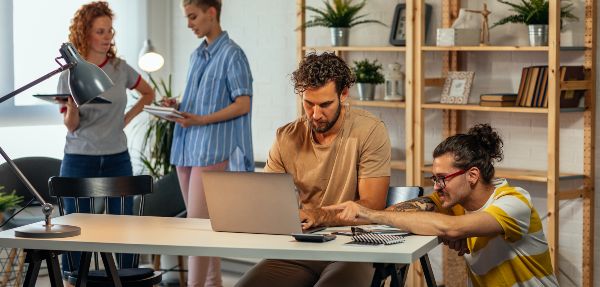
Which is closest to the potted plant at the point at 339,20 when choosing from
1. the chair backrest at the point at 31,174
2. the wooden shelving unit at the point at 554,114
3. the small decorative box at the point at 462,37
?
the wooden shelving unit at the point at 554,114

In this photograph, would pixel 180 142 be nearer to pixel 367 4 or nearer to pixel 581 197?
pixel 367 4

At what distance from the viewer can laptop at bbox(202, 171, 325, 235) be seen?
10.1ft

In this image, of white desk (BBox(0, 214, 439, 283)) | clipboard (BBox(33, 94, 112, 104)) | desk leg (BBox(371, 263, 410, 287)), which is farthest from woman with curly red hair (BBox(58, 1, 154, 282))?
desk leg (BBox(371, 263, 410, 287))

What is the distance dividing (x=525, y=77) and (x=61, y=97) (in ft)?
7.49

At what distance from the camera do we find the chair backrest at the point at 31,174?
214 inches

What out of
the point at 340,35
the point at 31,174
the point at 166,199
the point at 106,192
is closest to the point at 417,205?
the point at 106,192

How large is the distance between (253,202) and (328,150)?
1.57ft

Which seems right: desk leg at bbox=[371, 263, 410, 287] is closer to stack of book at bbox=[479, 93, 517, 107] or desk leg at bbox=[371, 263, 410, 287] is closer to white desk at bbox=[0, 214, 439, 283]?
white desk at bbox=[0, 214, 439, 283]

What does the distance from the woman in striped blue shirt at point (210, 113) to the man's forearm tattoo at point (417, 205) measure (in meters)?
1.68

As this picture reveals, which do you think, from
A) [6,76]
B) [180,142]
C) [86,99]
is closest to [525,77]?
[180,142]

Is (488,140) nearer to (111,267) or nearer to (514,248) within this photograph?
(514,248)

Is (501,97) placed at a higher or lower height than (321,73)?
lower

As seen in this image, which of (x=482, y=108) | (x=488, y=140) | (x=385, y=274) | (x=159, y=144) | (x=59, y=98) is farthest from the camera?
(x=159, y=144)

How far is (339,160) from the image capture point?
3506mm
